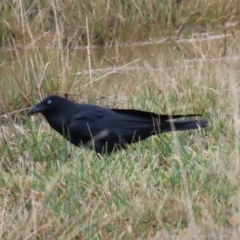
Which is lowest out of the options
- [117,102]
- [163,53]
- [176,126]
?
[163,53]

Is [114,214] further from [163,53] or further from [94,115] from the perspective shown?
[163,53]

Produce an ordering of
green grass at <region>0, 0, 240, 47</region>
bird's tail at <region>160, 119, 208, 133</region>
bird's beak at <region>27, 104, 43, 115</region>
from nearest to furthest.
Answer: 1. bird's tail at <region>160, 119, 208, 133</region>
2. bird's beak at <region>27, 104, 43, 115</region>
3. green grass at <region>0, 0, 240, 47</region>

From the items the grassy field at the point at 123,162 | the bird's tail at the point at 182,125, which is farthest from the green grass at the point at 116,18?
the bird's tail at the point at 182,125

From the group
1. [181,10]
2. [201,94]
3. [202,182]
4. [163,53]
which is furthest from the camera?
[181,10]

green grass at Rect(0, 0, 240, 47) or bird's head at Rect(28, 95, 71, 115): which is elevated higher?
bird's head at Rect(28, 95, 71, 115)

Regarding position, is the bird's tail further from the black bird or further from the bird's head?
the bird's head

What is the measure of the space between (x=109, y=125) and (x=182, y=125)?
41 centimetres

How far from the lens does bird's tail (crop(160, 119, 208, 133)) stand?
504cm

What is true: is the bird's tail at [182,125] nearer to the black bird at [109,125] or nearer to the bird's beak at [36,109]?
the black bird at [109,125]

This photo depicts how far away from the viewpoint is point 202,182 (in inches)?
161

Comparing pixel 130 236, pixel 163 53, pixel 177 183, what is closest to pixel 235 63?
pixel 163 53

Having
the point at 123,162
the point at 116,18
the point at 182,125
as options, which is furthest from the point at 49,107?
the point at 116,18

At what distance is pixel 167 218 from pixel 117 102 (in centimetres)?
276

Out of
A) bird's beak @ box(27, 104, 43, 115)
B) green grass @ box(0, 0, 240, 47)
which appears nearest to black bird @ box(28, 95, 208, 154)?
bird's beak @ box(27, 104, 43, 115)
